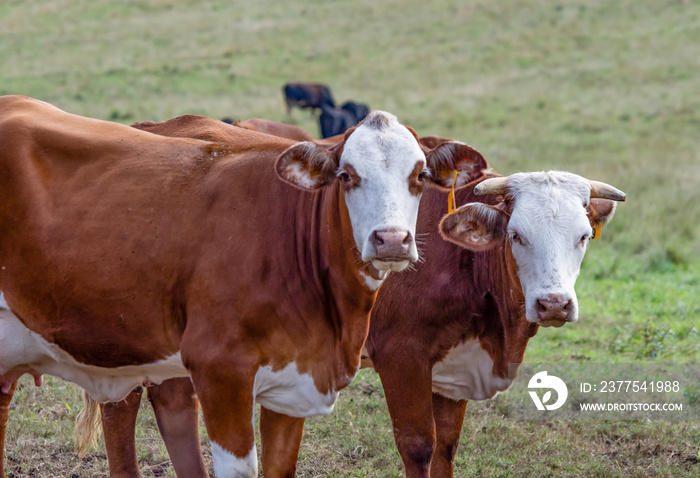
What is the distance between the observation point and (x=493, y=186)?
5230 millimetres

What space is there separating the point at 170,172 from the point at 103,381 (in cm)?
120

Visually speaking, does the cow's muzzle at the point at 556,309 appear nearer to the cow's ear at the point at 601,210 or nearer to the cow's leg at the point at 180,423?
the cow's ear at the point at 601,210

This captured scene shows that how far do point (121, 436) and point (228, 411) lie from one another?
1487mm

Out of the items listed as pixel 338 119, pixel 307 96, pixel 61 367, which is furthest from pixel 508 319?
pixel 307 96

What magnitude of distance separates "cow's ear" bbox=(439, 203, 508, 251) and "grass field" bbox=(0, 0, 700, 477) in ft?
5.58

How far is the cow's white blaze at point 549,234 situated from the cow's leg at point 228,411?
157 centimetres

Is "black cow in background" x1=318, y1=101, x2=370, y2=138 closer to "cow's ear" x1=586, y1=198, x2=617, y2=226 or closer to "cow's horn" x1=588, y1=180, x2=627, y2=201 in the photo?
"cow's ear" x1=586, y1=198, x2=617, y2=226

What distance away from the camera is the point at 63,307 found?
4586 mm

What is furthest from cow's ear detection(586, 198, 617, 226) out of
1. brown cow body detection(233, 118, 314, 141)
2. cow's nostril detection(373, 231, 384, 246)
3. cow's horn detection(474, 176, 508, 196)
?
brown cow body detection(233, 118, 314, 141)

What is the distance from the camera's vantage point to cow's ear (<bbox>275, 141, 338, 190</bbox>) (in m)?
4.30

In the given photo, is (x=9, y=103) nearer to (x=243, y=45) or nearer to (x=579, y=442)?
(x=579, y=442)

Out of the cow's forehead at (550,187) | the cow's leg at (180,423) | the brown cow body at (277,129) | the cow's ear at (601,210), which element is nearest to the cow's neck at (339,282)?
the cow's forehead at (550,187)

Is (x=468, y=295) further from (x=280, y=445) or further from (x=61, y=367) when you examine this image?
(x=61, y=367)

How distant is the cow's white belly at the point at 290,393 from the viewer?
4348 mm
